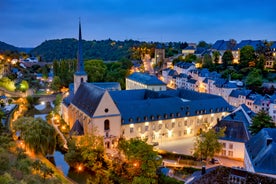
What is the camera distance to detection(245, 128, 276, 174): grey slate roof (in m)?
23.8

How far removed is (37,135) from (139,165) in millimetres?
12765

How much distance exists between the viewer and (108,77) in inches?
3236

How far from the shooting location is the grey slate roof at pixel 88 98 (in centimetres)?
3756

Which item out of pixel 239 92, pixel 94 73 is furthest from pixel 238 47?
pixel 94 73

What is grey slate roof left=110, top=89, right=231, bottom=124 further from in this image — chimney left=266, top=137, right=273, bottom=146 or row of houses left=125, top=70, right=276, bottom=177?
chimney left=266, top=137, right=273, bottom=146

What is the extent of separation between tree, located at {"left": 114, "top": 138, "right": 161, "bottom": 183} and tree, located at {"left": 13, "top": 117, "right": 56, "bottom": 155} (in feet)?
31.8

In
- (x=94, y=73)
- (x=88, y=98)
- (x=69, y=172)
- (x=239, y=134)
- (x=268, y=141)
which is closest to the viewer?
(x=268, y=141)

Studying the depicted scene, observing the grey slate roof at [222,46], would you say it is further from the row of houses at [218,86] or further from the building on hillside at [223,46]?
the row of houses at [218,86]

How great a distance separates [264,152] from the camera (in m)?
25.0

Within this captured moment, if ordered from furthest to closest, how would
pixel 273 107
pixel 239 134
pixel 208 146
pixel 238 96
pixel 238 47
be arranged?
1. pixel 238 47
2. pixel 238 96
3. pixel 273 107
4. pixel 239 134
5. pixel 208 146

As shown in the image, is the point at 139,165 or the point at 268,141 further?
the point at 139,165

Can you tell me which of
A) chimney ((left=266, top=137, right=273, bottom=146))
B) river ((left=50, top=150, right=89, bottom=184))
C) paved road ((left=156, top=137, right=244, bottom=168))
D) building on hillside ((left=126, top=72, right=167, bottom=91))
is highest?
building on hillside ((left=126, top=72, right=167, bottom=91))

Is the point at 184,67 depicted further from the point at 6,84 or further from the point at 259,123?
Result: the point at 259,123

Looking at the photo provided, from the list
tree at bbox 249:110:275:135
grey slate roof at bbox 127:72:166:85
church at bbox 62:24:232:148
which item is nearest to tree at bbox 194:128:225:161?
church at bbox 62:24:232:148
